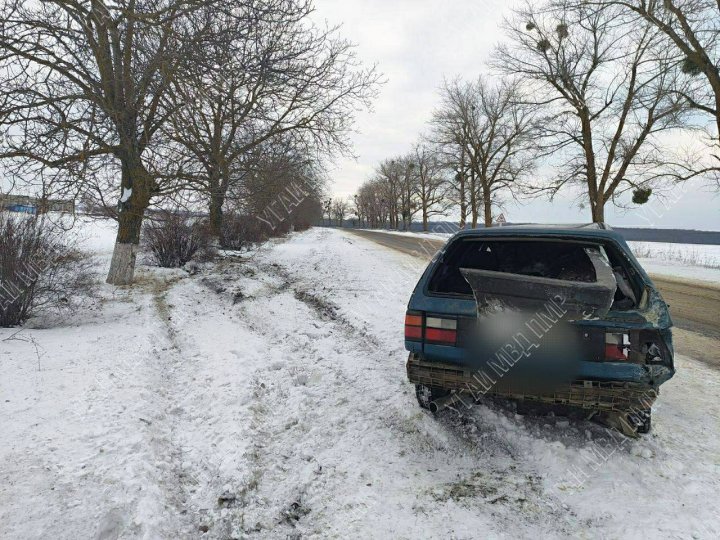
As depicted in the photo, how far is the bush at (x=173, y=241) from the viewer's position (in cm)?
1149

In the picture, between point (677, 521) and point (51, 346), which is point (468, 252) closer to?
point (677, 521)

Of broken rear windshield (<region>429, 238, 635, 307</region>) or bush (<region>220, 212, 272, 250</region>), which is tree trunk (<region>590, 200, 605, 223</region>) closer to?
bush (<region>220, 212, 272, 250</region>)

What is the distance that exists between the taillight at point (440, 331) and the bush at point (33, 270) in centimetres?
569

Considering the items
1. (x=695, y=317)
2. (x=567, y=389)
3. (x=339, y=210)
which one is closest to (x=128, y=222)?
(x=567, y=389)

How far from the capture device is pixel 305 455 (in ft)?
9.11

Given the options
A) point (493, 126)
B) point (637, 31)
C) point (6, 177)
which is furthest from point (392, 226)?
point (6, 177)

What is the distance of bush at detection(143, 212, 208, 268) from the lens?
11.5 m

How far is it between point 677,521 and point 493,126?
3328 cm

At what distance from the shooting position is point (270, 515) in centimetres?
223

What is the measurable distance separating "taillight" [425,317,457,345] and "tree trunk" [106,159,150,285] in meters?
7.93

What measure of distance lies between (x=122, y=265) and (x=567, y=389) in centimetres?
940

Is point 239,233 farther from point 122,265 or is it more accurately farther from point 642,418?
point 642,418

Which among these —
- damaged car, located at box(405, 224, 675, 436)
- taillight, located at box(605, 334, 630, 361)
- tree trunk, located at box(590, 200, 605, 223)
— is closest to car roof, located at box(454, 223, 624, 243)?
damaged car, located at box(405, 224, 675, 436)

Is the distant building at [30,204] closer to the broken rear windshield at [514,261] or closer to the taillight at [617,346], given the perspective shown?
the broken rear windshield at [514,261]
